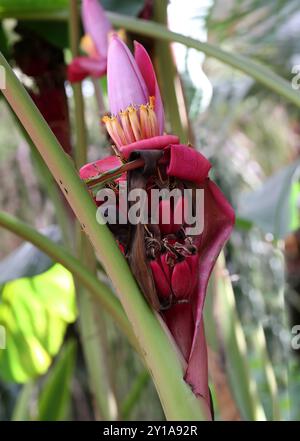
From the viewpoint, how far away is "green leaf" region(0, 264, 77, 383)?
1.02m

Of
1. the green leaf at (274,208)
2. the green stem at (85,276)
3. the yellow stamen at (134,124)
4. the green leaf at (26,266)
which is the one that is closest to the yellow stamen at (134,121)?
the yellow stamen at (134,124)

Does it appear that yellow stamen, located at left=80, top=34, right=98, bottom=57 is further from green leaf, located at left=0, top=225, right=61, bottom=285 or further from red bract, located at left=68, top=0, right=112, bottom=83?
green leaf, located at left=0, top=225, right=61, bottom=285

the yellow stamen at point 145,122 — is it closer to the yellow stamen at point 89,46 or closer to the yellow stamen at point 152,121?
the yellow stamen at point 152,121

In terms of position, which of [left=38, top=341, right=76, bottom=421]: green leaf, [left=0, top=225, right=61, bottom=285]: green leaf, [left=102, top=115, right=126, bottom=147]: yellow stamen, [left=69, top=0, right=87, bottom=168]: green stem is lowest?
[left=38, top=341, right=76, bottom=421]: green leaf

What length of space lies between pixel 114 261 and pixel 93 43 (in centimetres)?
42

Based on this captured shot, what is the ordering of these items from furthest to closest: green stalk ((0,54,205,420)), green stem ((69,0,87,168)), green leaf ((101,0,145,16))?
green leaf ((101,0,145,16))
green stem ((69,0,87,168))
green stalk ((0,54,205,420))

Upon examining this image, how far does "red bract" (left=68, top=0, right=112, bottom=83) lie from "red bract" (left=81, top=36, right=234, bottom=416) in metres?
A: 0.30

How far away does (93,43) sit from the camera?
0.70 m

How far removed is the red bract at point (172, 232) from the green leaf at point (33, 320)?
0.64m

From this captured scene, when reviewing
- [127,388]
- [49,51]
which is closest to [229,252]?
[127,388]

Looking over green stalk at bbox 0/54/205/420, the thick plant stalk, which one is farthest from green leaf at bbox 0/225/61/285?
green stalk at bbox 0/54/205/420

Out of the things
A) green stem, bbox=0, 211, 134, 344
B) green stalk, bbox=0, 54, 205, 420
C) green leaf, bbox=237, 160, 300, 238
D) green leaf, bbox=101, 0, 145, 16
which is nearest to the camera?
green stalk, bbox=0, 54, 205, 420

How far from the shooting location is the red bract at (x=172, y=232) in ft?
1.14

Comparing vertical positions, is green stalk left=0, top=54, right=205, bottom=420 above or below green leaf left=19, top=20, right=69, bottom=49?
below
